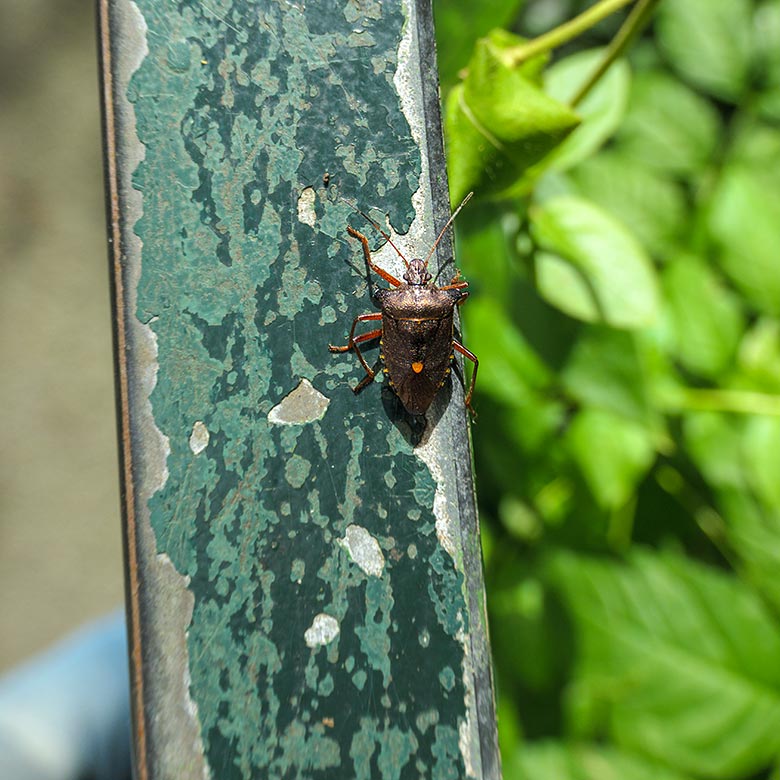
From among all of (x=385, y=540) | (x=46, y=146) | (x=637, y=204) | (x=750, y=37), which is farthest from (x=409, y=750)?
(x=46, y=146)

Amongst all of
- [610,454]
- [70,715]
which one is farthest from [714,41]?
[70,715]

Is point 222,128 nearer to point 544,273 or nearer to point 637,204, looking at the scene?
point 544,273

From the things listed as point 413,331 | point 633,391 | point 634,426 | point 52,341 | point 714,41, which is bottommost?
point 52,341

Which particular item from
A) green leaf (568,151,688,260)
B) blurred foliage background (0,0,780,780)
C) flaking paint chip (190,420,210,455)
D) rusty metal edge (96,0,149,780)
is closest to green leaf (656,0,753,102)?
blurred foliage background (0,0,780,780)

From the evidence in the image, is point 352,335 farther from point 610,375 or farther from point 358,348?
point 610,375

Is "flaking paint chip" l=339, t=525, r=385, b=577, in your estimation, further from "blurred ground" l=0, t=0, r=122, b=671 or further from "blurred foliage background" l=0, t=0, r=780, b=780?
"blurred ground" l=0, t=0, r=122, b=671

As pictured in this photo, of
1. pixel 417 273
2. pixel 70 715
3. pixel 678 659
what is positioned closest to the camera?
pixel 417 273

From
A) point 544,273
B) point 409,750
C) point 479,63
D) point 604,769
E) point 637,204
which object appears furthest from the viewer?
point 637,204
